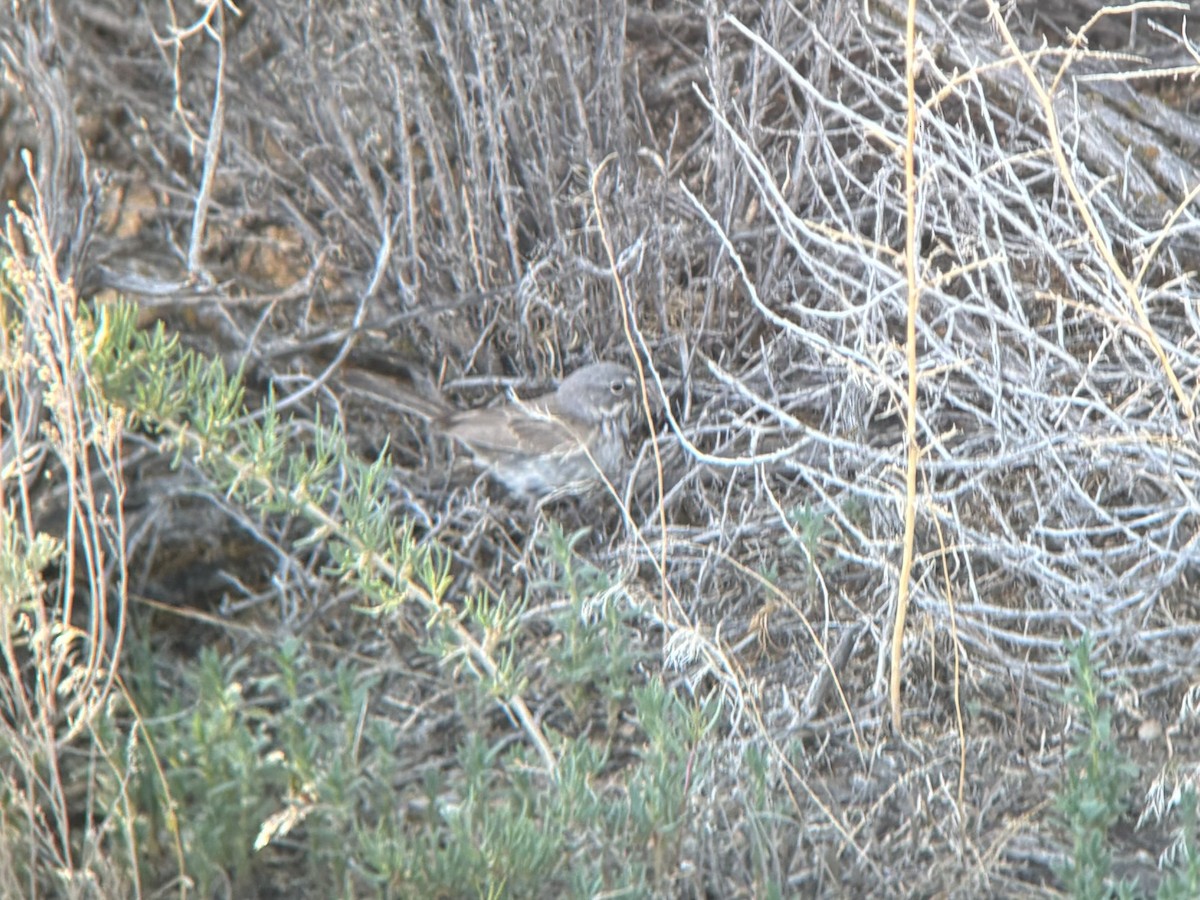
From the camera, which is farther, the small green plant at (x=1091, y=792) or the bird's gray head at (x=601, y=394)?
the bird's gray head at (x=601, y=394)

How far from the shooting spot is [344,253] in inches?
184

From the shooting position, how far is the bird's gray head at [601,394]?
430 cm

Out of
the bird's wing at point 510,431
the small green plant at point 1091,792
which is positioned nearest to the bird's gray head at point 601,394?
the bird's wing at point 510,431

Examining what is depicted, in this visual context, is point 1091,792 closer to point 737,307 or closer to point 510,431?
point 510,431

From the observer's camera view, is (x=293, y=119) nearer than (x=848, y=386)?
No

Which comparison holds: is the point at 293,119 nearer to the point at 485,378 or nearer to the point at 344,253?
the point at 344,253

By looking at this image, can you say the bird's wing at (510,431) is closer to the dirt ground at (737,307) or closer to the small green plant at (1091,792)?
the dirt ground at (737,307)

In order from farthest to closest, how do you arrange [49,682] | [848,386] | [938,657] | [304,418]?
[304,418] → [848,386] → [938,657] → [49,682]

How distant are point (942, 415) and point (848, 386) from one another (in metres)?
0.29

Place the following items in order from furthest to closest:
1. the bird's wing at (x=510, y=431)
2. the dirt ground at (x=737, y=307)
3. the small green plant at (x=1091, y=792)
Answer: the bird's wing at (x=510, y=431) < the dirt ground at (x=737, y=307) < the small green plant at (x=1091, y=792)

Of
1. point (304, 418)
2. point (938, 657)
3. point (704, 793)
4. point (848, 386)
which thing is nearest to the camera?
point (704, 793)

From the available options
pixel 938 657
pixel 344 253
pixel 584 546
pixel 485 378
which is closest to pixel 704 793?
pixel 938 657

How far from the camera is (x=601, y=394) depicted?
432 centimetres

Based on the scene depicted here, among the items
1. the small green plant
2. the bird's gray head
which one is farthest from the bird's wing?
the small green plant
